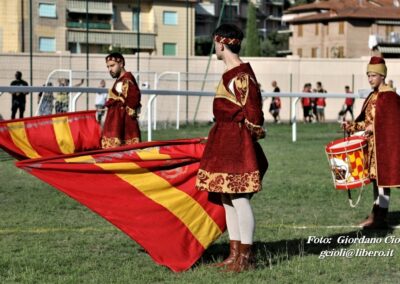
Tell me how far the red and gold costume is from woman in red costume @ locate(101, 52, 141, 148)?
2.92 m

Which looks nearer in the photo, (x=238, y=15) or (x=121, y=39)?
(x=121, y=39)

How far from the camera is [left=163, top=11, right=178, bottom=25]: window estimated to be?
60359mm

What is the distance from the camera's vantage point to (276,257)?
7.88 meters

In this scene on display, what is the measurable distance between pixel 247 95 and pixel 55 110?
18.0m

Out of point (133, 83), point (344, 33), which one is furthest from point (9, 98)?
point (344, 33)

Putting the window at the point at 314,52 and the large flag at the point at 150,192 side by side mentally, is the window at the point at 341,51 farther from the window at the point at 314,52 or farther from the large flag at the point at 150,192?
the large flag at the point at 150,192

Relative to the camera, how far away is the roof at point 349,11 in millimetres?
95188

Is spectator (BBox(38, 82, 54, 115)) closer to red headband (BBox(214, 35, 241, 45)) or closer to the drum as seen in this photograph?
the drum

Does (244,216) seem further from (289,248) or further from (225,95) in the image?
(289,248)

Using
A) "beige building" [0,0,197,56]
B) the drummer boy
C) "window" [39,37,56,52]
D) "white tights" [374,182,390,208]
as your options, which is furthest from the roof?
the drummer boy

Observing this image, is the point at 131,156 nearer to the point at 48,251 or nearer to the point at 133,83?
the point at 48,251

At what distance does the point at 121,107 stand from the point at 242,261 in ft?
14.0

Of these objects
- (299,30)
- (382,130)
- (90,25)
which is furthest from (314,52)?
(382,130)

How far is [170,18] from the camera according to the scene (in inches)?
2448
